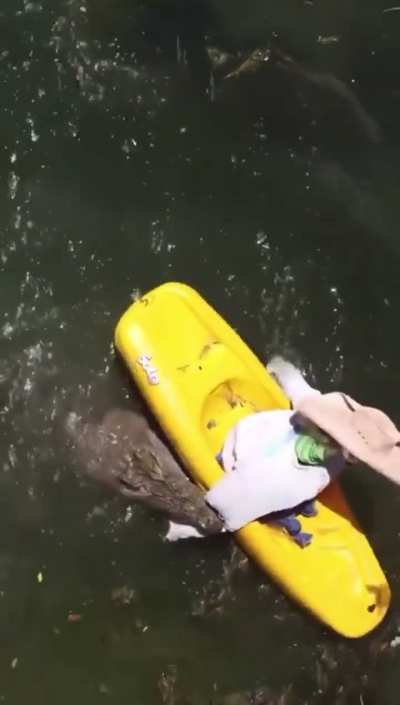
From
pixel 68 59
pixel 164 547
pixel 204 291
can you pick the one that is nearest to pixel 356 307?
pixel 204 291

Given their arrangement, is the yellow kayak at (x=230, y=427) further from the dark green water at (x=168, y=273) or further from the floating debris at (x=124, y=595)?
the floating debris at (x=124, y=595)

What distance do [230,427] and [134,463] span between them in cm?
36

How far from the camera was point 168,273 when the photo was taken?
12.3 feet

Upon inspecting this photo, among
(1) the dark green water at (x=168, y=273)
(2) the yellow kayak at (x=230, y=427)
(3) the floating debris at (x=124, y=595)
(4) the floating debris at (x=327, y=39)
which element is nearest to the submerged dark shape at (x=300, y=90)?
(1) the dark green water at (x=168, y=273)

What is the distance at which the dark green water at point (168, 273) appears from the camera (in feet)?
11.3

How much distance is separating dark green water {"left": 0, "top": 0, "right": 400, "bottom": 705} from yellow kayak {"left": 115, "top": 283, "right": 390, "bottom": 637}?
20 centimetres

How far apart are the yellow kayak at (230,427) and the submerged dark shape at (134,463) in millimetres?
90

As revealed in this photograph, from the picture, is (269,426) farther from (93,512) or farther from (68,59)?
(68,59)

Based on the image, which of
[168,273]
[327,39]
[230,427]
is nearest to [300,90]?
[327,39]

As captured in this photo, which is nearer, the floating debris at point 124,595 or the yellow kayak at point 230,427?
the yellow kayak at point 230,427

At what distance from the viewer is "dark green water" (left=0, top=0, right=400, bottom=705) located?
11.3ft

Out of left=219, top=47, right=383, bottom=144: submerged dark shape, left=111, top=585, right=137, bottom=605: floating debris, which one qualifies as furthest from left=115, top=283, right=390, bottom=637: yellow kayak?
left=219, top=47, right=383, bottom=144: submerged dark shape

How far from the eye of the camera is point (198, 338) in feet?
11.3

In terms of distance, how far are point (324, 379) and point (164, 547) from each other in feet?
2.88
